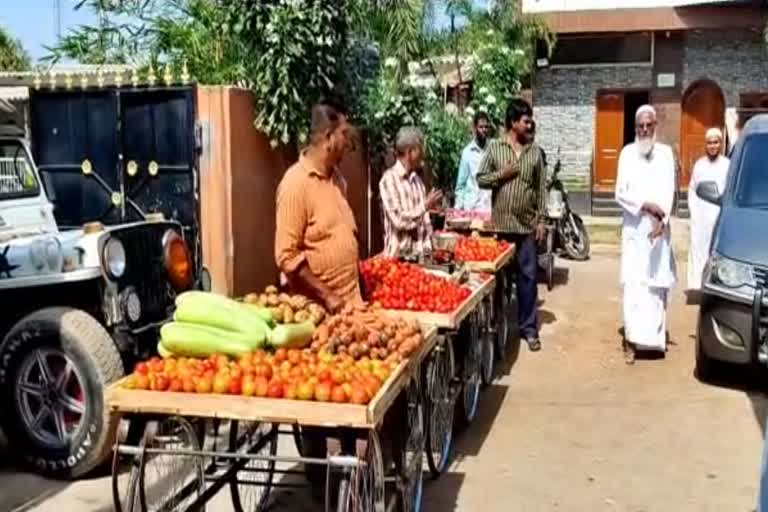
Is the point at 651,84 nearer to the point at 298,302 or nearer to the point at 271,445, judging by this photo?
the point at 271,445

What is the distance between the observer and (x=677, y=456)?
21.3ft

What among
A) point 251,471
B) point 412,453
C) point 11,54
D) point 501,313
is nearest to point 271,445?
point 251,471

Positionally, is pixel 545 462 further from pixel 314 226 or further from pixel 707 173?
pixel 707 173

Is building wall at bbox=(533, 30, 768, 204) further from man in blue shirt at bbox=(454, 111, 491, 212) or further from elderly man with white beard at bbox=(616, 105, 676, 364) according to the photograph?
elderly man with white beard at bbox=(616, 105, 676, 364)

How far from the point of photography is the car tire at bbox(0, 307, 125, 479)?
582 cm

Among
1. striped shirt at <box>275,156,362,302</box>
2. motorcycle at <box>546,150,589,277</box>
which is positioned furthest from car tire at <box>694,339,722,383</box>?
motorcycle at <box>546,150,589,277</box>

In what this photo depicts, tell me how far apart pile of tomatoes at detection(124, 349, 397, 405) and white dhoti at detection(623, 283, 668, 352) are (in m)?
5.12

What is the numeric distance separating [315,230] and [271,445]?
45.8 inches

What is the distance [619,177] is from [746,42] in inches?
648

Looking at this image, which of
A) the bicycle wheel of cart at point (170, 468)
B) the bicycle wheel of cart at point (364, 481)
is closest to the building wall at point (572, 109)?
the bicycle wheel of cart at point (170, 468)

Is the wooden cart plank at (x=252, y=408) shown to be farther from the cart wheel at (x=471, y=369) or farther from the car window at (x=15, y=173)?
the car window at (x=15, y=173)

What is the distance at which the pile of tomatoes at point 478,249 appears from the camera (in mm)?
7918

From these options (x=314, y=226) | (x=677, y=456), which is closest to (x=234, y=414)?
(x=314, y=226)

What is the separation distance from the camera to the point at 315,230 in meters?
5.15
